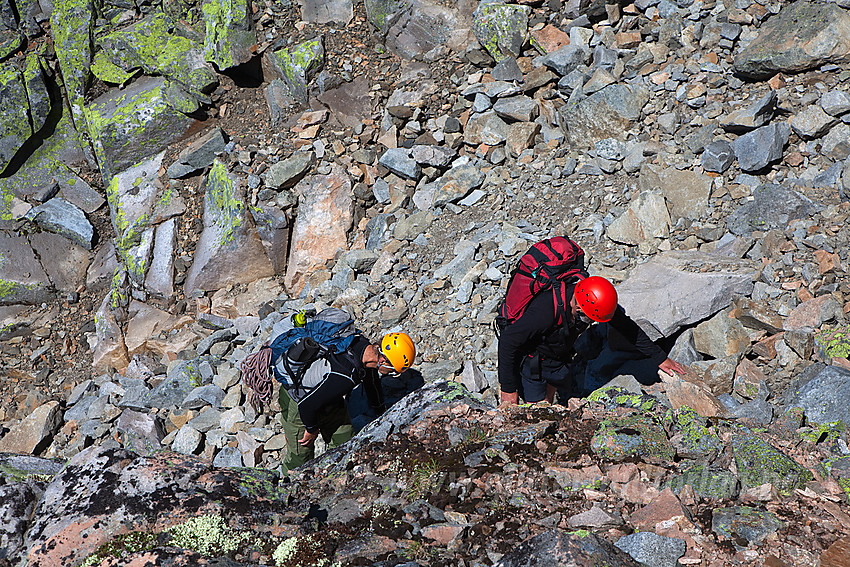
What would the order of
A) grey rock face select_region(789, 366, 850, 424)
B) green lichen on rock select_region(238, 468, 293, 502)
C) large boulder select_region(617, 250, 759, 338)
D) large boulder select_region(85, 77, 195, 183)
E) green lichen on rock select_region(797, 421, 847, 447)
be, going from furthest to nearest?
1. large boulder select_region(85, 77, 195, 183)
2. large boulder select_region(617, 250, 759, 338)
3. grey rock face select_region(789, 366, 850, 424)
4. green lichen on rock select_region(797, 421, 847, 447)
5. green lichen on rock select_region(238, 468, 293, 502)

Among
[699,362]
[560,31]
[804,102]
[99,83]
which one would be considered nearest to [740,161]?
[804,102]

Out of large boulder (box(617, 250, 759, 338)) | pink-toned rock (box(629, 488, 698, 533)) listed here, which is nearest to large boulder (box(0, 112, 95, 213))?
large boulder (box(617, 250, 759, 338))

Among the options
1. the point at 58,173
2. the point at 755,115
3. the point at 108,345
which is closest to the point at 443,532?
the point at 755,115

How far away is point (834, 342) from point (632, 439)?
2.90m

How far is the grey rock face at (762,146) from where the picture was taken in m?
7.66

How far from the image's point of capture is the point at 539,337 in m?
5.71

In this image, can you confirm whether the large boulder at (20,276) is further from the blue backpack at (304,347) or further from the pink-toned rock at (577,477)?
the pink-toned rock at (577,477)

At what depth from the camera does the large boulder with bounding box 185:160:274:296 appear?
11.9m

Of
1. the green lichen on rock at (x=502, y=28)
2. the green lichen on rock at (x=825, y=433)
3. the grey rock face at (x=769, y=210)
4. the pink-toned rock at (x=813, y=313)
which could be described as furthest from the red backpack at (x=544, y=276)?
the green lichen on rock at (x=502, y=28)

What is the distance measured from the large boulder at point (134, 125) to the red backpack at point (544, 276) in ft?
34.9

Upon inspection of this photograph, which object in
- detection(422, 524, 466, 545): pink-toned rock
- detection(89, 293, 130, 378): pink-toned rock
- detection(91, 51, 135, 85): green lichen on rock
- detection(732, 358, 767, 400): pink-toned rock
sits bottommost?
detection(89, 293, 130, 378): pink-toned rock

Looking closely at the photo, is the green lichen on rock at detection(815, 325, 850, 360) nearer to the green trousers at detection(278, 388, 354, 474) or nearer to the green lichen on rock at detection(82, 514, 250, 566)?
the green trousers at detection(278, 388, 354, 474)

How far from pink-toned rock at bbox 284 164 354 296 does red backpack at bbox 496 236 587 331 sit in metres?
6.15

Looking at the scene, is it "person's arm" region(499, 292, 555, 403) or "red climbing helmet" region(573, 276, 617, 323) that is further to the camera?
"person's arm" region(499, 292, 555, 403)
